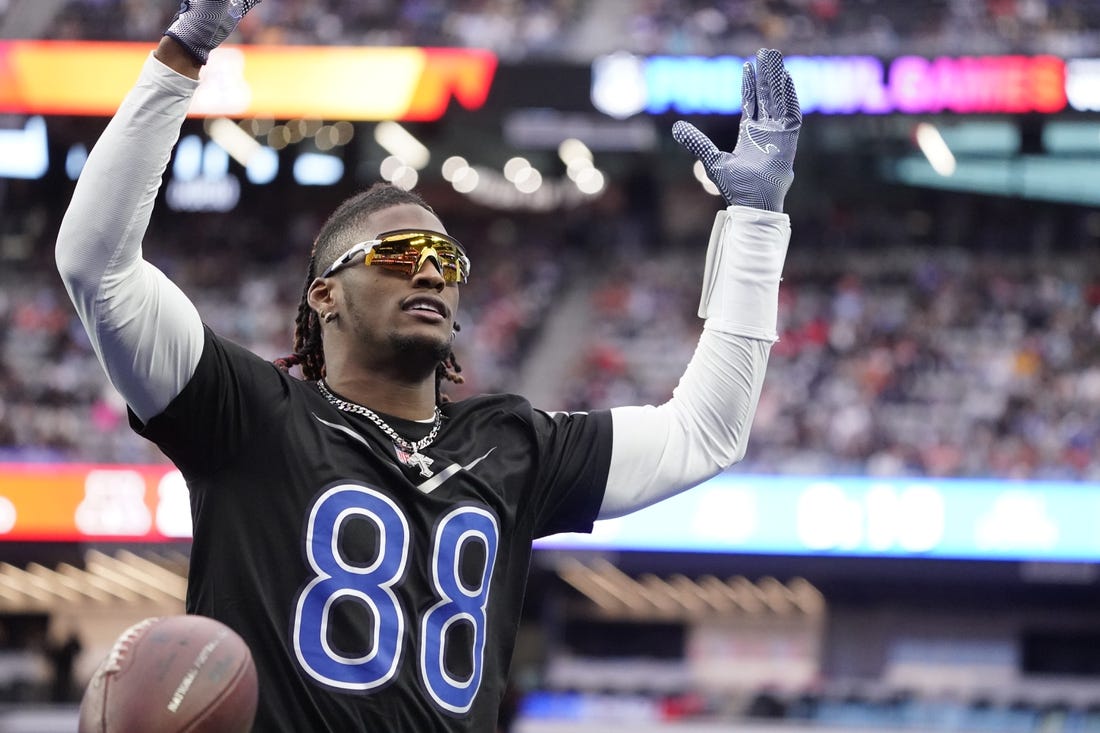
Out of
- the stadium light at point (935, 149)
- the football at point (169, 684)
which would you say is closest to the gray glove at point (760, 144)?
the football at point (169, 684)

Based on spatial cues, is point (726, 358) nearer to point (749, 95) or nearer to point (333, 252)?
Answer: point (749, 95)

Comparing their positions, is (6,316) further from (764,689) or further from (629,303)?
(764,689)

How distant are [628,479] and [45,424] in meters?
17.5

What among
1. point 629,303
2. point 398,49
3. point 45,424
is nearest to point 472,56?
point 398,49

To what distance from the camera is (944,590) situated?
2111 cm


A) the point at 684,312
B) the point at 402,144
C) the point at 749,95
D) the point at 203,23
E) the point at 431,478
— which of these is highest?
the point at 402,144

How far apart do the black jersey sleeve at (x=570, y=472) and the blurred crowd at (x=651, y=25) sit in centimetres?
1804

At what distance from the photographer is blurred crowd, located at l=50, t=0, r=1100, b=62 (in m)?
20.7

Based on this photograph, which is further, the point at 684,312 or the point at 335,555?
the point at 684,312

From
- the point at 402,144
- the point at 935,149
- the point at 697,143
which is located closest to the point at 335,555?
the point at 697,143

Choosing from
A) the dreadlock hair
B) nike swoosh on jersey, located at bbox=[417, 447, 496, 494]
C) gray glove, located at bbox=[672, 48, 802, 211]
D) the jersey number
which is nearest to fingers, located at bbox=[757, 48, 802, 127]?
gray glove, located at bbox=[672, 48, 802, 211]

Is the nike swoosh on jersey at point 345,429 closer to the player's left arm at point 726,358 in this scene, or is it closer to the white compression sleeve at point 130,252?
the white compression sleeve at point 130,252

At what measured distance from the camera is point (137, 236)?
257 cm

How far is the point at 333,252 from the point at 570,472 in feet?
2.03
